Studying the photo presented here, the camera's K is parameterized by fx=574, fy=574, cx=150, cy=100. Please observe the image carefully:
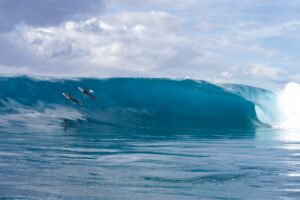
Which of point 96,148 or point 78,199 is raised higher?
point 96,148

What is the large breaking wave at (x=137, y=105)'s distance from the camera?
3431cm

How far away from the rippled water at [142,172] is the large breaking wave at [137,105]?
1284cm

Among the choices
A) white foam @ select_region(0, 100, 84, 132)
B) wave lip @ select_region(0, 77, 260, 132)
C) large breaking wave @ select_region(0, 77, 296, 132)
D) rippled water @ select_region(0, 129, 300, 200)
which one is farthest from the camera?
wave lip @ select_region(0, 77, 260, 132)

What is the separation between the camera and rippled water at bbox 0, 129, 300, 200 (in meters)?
10.0

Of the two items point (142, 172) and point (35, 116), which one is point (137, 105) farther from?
point (142, 172)

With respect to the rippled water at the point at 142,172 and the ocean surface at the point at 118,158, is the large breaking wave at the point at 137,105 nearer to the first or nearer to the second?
the ocean surface at the point at 118,158

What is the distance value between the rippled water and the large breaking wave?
12841 mm

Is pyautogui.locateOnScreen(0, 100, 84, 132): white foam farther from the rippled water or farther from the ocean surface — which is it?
the rippled water

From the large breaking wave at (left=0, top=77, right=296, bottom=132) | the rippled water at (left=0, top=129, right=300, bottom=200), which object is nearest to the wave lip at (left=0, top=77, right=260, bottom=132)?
the large breaking wave at (left=0, top=77, right=296, bottom=132)

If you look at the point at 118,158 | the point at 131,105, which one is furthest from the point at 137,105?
the point at 118,158

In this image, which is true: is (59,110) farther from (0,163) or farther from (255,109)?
(0,163)

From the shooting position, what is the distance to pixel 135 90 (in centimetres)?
4447

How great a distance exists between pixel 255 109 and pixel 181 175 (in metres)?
33.6

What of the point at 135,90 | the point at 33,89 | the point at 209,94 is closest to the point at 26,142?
the point at 33,89
